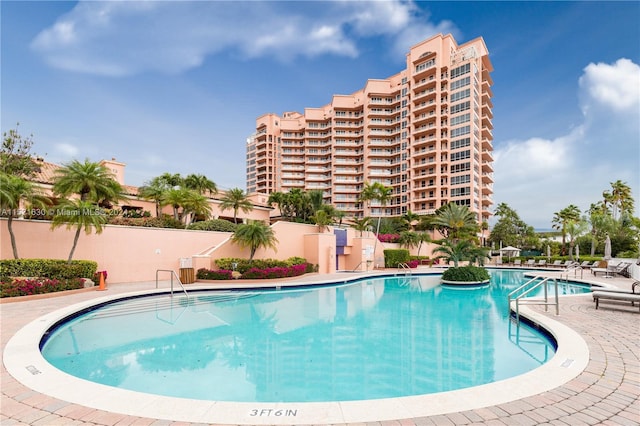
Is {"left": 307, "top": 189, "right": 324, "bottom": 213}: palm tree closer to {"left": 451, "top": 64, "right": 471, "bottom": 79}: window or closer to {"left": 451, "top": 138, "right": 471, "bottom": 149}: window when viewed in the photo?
{"left": 451, "top": 138, "right": 471, "bottom": 149}: window

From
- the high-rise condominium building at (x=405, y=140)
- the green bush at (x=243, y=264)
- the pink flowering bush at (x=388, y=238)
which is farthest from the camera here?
the high-rise condominium building at (x=405, y=140)

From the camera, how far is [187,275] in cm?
1817

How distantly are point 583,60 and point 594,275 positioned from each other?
17.2 m

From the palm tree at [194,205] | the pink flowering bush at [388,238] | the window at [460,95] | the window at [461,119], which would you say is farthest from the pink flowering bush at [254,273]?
the window at [460,95]

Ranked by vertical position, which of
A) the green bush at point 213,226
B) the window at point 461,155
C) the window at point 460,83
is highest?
the window at point 460,83

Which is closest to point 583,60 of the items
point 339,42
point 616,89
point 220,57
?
point 616,89

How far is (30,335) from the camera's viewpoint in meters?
6.87

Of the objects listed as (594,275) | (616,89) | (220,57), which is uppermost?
(220,57)

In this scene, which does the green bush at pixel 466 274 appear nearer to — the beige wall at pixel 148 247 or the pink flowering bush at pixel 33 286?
the beige wall at pixel 148 247

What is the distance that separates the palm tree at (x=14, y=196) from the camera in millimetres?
12492

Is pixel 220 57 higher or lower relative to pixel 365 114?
lower

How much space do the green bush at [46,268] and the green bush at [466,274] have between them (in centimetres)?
2033

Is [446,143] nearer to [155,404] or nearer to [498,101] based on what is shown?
[498,101]

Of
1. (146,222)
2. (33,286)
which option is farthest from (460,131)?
(33,286)
